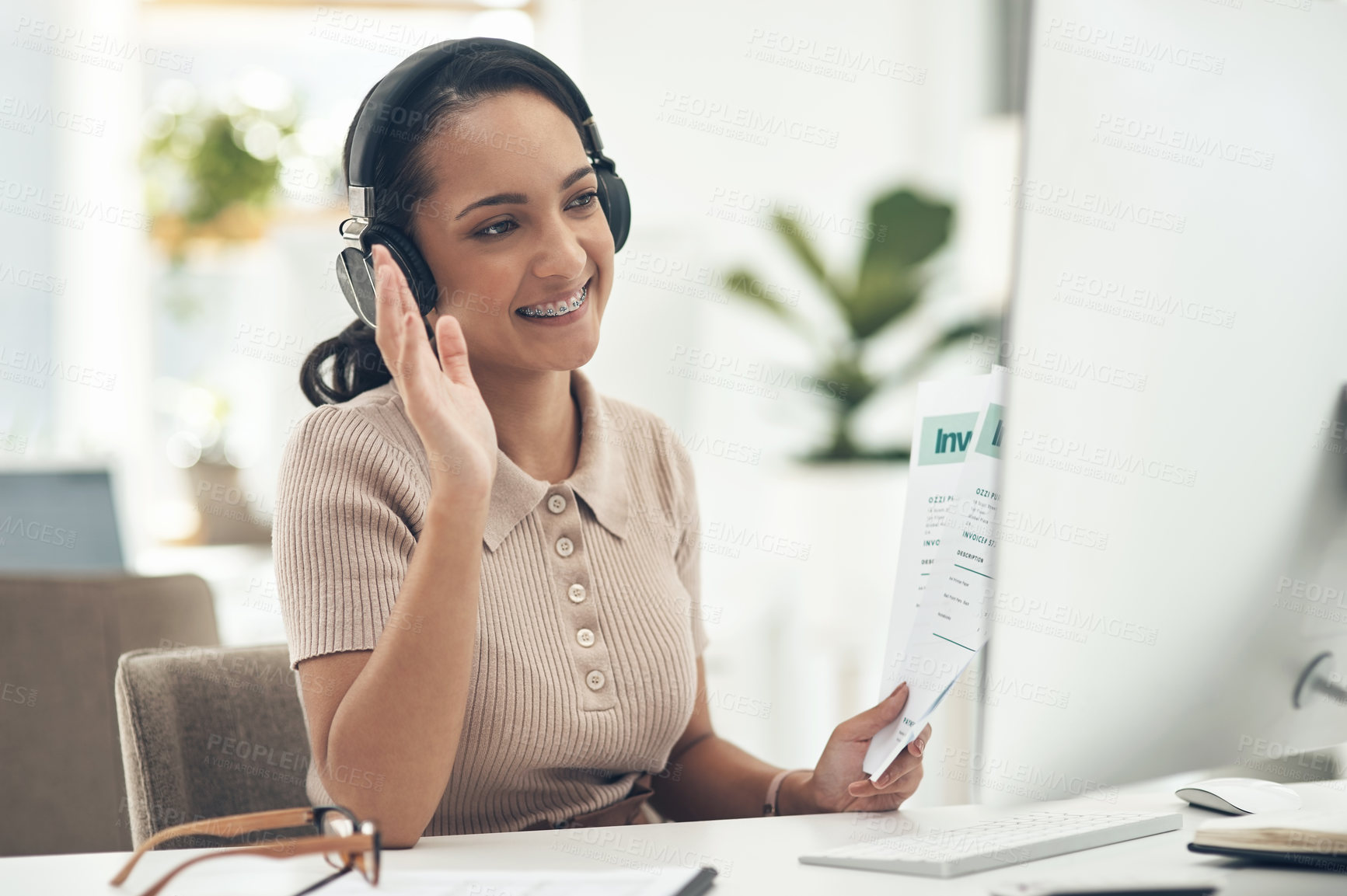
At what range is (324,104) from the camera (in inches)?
148

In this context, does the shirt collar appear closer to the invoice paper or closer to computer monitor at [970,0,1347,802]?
the invoice paper

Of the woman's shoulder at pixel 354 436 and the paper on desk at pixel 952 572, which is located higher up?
the woman's shoulder at pixel 354 436

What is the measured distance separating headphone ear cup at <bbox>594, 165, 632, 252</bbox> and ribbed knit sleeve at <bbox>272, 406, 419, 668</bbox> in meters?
0.37

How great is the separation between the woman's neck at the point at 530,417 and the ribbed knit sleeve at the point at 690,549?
132 mm

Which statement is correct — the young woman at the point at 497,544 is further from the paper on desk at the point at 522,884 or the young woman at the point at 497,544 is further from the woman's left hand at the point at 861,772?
the paper on desk at the point at 522,884

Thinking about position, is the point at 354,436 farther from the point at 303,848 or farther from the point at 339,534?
the point at 303,848

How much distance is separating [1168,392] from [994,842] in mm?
311

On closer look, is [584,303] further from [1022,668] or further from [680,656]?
[1022,668]

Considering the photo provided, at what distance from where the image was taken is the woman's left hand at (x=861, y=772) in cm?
90

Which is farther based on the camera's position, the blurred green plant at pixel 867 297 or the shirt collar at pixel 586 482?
the blurred green plant at pixel 867 297

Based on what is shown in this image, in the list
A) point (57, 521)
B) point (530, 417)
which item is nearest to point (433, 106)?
point (530, 417)

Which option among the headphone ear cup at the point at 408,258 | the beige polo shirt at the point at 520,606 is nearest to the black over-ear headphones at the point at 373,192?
the headphone ear cup at the point at 408,258

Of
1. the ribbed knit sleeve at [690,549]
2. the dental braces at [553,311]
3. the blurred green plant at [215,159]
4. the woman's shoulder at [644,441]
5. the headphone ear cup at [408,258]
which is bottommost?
the ribbed knit sleeve at [690,549]

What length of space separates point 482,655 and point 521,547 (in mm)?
120
